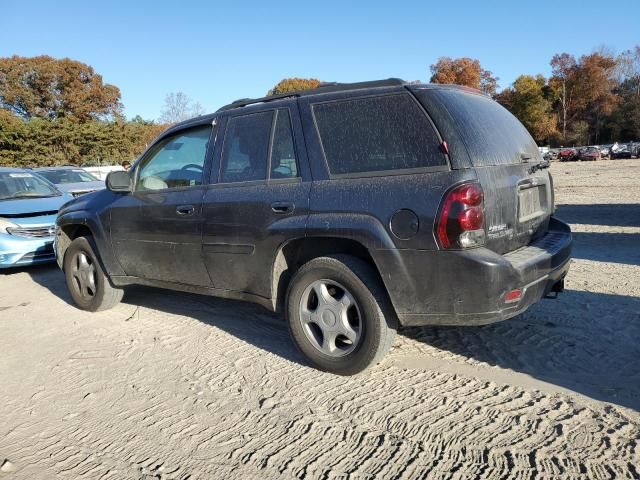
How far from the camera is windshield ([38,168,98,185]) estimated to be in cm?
1301

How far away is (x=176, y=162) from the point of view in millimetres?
4484

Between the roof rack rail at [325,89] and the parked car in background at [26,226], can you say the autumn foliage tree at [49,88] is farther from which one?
the roof rack rail at [325,89]

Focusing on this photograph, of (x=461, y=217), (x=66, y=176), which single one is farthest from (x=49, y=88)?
(x=461, y=217)

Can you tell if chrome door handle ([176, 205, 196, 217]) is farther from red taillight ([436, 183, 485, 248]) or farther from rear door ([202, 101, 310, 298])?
red taillight ([436, 183, 485, 248])

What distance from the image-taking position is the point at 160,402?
10.7ft

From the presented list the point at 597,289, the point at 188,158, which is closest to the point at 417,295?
the point at 188,158

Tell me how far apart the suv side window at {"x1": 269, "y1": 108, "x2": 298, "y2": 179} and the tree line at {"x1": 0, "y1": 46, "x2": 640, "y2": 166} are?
754 cm

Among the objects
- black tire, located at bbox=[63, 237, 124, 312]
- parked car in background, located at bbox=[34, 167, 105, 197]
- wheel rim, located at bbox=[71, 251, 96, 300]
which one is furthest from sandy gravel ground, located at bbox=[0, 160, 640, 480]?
Answer: parked car in background, located at bbox=[34, 167, 105, 197]

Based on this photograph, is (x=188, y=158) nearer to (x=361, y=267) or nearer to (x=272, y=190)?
(x=272, y=190)

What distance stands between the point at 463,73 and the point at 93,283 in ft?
251

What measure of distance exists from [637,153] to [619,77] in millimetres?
33395

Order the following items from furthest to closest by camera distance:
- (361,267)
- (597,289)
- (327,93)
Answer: (597,289) → (327,93) → (361,267)

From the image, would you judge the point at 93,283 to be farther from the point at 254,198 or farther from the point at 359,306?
the point at 359,306

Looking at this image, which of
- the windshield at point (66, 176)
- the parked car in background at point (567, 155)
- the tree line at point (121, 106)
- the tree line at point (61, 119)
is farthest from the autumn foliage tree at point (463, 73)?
the windshield at point (66, 176)
